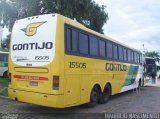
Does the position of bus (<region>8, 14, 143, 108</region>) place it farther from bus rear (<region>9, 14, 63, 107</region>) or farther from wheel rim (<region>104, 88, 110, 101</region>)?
wheel rim (<region>104, 88, 110, 101</region>)

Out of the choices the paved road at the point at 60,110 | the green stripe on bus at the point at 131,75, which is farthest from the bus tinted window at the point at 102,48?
the green stripe on bus at the point at 131,75

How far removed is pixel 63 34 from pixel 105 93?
501 cm

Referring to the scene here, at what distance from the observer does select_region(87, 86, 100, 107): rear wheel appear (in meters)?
12.4

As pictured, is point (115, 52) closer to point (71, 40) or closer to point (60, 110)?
point (60, 110)

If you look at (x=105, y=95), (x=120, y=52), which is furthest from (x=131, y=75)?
(x=105, y=95)

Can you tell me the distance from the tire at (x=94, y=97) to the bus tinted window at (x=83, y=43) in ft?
5.83

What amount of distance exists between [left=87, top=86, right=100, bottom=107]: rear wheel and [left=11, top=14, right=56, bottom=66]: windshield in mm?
3062

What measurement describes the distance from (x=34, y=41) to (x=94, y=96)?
3.66 meters

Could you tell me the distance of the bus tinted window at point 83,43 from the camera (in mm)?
11430

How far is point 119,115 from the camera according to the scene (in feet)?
36.1

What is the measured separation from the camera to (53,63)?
32.6ft

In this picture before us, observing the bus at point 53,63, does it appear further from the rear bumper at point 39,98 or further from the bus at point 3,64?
the bus at point 3,64

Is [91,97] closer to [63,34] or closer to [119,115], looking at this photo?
[119,115]

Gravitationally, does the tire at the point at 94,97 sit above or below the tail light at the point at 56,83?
below
